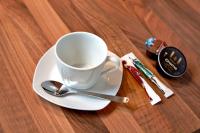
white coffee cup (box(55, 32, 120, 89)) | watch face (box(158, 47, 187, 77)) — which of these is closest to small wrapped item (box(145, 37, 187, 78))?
watch face (box(158, 47, 187, 77))

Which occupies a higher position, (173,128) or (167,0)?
(167,0)

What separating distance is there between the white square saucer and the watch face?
0.33 ft

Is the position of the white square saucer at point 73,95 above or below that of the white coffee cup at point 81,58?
below

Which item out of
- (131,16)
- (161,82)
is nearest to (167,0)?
(131,16)

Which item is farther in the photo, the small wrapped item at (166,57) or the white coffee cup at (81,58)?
the small wrapped item at (166,57)

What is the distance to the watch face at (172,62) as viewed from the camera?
66 cm

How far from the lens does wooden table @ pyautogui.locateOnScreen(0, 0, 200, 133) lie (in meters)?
0.58

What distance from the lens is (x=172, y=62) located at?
2.23 feet

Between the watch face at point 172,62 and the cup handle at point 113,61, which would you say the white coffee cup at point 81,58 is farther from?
the watch face at point 172,62

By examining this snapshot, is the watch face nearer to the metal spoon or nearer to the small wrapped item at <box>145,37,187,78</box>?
the small wrapped item at <box>145,37,187,78</box>

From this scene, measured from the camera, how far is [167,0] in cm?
84

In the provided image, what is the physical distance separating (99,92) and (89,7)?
27 centimetres

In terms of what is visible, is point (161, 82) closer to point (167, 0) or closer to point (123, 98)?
point (123, 98)

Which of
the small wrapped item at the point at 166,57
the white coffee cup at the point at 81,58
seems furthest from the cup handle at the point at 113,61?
the small wrapped item at the point at 166,57
